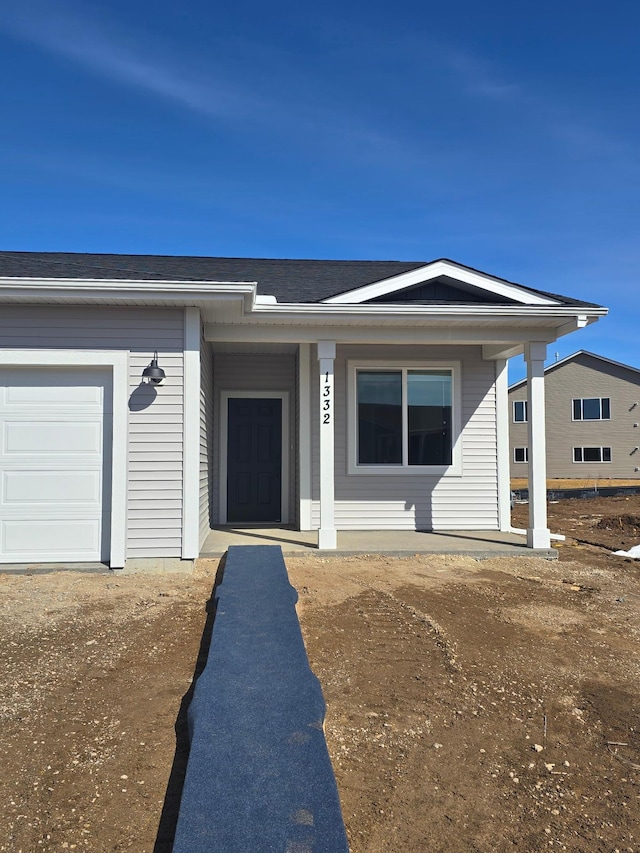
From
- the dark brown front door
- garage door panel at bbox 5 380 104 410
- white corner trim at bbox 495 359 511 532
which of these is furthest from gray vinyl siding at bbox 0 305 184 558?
white corner trim at bbox 495 359 511 532

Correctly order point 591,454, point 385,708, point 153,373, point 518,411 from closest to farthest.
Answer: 1. point 385,708
2. point 153,373
3. point 591,454
4. point 518,411

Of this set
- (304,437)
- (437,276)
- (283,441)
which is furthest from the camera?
(283,441)

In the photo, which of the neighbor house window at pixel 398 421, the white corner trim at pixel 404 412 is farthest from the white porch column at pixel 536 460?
the neighbor house window at pixel 398 421

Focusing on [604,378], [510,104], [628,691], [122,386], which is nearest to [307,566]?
[122,386]

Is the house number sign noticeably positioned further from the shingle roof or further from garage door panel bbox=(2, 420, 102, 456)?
garage door panel bbox=(2, 420, 102, 456)

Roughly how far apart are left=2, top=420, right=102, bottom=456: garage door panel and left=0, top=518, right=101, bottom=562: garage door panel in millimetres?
734

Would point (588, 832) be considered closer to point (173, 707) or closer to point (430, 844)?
point (430, 844)

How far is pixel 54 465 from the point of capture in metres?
6.11

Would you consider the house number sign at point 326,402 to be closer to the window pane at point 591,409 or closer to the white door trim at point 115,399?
the white door trim at point 115,399

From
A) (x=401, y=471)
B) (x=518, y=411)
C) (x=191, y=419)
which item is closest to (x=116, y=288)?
(x=191, y=419)

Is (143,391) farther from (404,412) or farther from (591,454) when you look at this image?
(591,454)

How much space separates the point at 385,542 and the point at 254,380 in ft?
10.7

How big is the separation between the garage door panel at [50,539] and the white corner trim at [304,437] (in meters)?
2.95

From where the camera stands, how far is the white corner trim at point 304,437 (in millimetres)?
8203
